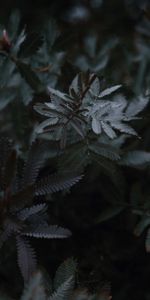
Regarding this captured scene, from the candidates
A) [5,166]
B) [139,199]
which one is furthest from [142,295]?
[5,166]

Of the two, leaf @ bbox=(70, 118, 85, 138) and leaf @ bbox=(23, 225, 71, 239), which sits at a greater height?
leaf @ bbox=(70, 118, 85, 138)

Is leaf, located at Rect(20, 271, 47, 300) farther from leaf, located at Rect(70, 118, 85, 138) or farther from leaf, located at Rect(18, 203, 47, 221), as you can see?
leaf, located at Rect(70, 118, 85, 138)

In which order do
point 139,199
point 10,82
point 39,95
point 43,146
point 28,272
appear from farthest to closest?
point 10,82 < point 39,95 < point 139,199 < point 43,146 < point 28,272

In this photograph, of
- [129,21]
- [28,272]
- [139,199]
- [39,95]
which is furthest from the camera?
[129,21]

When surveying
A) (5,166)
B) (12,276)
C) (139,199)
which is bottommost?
(139,199)

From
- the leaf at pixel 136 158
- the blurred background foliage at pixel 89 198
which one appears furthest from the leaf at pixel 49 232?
the leaf at pixel 136 158

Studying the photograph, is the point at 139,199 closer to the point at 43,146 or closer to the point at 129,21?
the point at 43,146

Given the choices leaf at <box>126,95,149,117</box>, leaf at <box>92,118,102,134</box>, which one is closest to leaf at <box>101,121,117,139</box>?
leaf at <box>92,118,102,134</box>

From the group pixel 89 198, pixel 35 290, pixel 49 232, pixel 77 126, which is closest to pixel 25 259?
pixel 49 232
